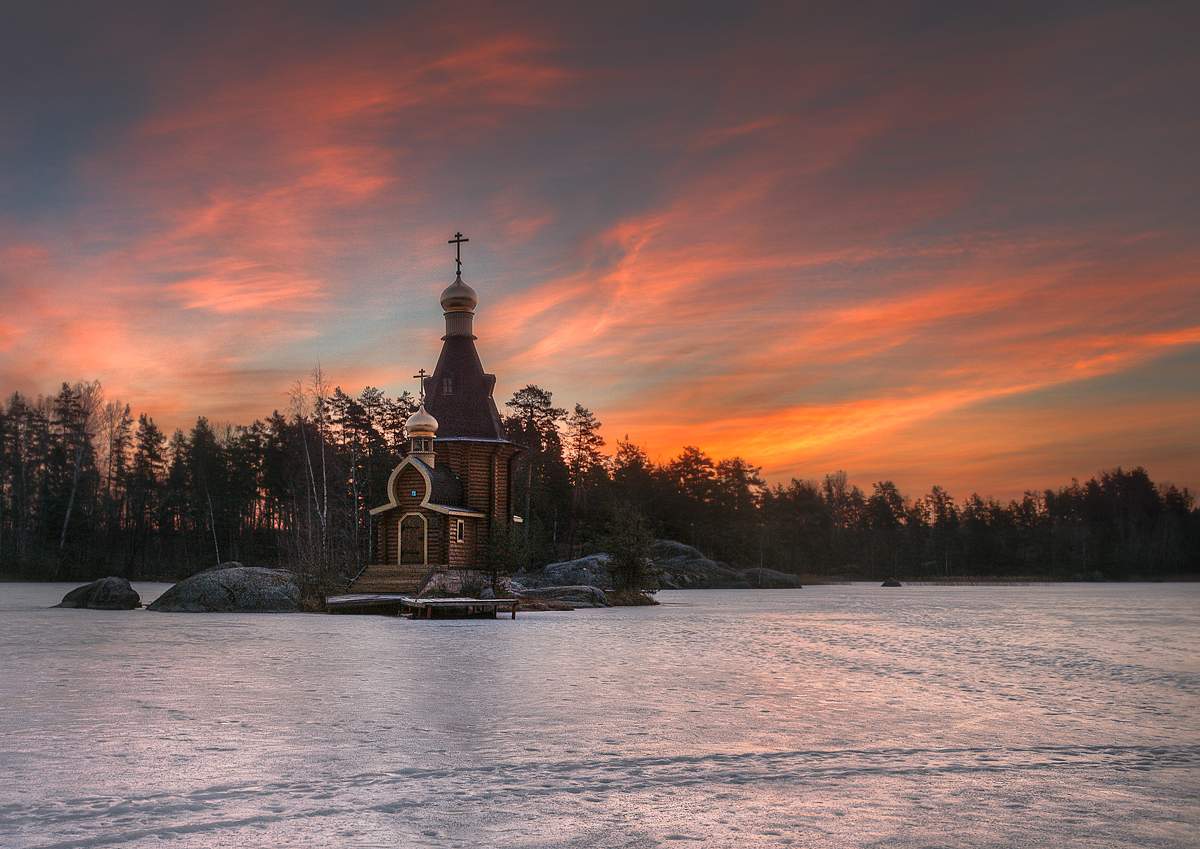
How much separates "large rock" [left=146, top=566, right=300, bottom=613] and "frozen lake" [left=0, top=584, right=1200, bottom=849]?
1838 centimetres

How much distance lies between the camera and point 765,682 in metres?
16.2

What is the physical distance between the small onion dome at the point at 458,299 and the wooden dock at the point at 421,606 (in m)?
16.9

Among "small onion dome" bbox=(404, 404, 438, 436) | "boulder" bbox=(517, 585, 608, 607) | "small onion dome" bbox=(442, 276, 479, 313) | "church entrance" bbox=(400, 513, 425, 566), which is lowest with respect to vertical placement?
"boulder" bbox=(517, 585, 608, 607)

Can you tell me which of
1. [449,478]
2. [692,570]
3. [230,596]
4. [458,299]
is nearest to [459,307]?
[458,299]

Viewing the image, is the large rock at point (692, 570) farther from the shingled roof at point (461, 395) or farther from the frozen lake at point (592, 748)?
the frozen lake at point (592, 748)

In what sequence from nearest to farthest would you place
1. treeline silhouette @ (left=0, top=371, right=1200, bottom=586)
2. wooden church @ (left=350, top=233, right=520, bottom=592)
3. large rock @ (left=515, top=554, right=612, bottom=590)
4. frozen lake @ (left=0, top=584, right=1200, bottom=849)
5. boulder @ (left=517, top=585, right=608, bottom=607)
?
frozen lake @ (left=0, top=584, right=1200, bottom=849)
wooden church @ (left=350, top=233, right=520, bottom=592)
boulder @ (left=517, top=585, right=608, bottom=607)
large rock @ (left=515, top=554, right=612, bottom=590)
treeline silhouette @ (left=0, top=371, right=1200, bottom=586)

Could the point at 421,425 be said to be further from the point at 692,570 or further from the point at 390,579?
the point at 692,570

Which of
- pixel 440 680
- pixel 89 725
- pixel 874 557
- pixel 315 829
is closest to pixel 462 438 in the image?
pixel 440 680

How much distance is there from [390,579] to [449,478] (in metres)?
6.80

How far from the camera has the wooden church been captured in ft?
152

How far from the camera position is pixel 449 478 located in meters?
49.5

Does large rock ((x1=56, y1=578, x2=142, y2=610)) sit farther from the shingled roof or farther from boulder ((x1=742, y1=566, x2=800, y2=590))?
boulder ((x1=742, y1=566, x2=800, y2=590))


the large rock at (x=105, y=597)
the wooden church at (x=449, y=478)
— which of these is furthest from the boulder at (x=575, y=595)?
the large rock at (x=105, y=597)

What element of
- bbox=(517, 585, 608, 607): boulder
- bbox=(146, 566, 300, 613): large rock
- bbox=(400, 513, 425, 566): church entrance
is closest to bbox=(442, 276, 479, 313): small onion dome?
bbox=(400, 513, 425, 566): church entrance
